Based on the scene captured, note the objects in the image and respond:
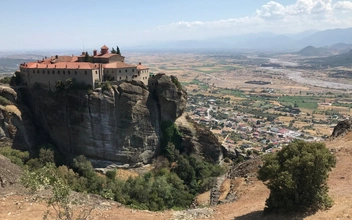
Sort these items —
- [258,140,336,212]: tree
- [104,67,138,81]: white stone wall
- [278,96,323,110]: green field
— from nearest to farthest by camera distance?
[258,140,336,212]: tree < [104,67,138,81]: white stone wall < [278,96,323,110]: green field

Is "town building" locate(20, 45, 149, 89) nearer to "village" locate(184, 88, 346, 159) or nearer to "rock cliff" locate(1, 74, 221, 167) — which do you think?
"rock cliff" locate(1, 74, 221, 167)

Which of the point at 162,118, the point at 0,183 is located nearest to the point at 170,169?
the point at 162,118

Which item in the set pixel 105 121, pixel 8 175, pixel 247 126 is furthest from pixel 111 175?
pixel 247 126

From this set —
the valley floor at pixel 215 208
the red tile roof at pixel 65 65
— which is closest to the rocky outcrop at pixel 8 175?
the valley floor at pixel 215 208

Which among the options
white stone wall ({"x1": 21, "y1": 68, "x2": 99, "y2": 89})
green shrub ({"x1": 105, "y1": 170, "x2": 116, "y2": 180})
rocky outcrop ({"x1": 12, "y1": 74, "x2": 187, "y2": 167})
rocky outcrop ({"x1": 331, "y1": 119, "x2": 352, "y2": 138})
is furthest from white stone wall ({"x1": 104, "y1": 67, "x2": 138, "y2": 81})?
rocky outcrop ({"x1": 331, "y1": 119, "x2": 352, "y2": 138})

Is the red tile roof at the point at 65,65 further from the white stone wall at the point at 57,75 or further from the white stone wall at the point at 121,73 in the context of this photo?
the white stone wall at the point at 121,73

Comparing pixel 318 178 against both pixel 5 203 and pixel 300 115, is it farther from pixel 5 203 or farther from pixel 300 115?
pixel 300 115
